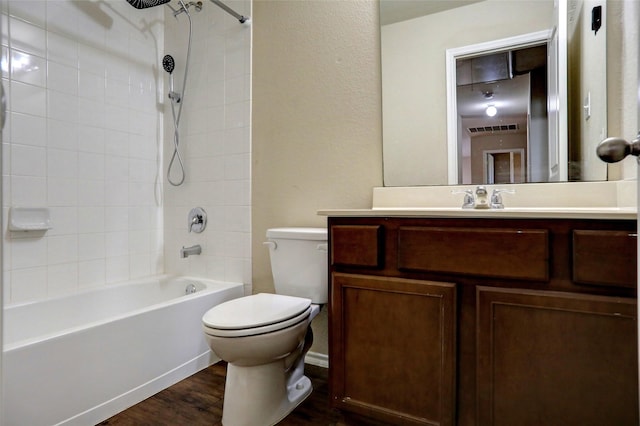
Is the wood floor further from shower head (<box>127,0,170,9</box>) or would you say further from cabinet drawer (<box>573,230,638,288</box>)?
shower head (<box>127,0,170,9</box>)

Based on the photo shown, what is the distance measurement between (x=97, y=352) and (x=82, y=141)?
1.22m

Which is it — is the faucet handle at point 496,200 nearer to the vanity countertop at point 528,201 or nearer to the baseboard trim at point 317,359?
the vanity countertop at point 528,201

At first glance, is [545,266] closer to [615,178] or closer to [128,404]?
[615,178]

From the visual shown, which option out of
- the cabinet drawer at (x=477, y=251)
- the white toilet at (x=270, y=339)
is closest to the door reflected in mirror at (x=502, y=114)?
the cabinet drawer at (x=477, y=251)

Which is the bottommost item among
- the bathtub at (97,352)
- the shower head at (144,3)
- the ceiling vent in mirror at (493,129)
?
the bathtub at (97,352)

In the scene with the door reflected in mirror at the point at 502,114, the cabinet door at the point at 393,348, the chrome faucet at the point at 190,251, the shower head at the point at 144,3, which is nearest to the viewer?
the cabinet door at the point at 393,348

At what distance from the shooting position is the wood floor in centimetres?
156

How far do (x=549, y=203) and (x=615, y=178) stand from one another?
0.79 ft

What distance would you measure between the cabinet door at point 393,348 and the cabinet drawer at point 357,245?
6cm

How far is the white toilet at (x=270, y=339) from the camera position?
144 centimetres

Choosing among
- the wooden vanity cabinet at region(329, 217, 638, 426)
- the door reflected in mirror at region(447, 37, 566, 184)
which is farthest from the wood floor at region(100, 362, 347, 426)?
the door reflected in mirror at region(447, 37, 566, 184)

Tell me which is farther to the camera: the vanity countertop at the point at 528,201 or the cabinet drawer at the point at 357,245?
the cabinet drawer at the point at 357,245

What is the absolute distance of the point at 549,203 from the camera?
5.19 feet

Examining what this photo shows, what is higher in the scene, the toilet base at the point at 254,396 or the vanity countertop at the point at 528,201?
the vanity countertop at the point at 528,201
